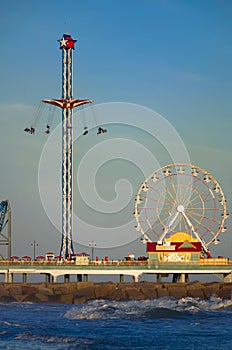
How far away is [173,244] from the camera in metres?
110

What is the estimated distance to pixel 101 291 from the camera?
92.1 meters

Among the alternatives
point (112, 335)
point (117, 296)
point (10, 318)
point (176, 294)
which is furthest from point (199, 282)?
point (112, 335)

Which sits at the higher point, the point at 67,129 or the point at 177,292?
the point at 67,129

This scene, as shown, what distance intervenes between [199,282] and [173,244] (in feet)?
43.6

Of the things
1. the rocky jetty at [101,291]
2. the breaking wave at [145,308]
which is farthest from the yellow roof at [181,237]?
the breaking wave at [145,308]

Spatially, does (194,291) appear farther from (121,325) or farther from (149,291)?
(121,325)

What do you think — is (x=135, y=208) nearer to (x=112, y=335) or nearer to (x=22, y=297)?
(x=22, y=297)

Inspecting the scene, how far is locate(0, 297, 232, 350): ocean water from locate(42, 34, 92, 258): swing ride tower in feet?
94.2

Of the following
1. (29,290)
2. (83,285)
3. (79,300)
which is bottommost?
(79,300)

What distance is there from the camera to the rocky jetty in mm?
90812

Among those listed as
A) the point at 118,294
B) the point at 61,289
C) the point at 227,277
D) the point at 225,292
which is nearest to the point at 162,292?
the point at 118,294

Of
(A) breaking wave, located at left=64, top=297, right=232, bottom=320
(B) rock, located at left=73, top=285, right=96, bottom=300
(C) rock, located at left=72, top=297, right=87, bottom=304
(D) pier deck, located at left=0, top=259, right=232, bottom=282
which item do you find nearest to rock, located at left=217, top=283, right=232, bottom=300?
(A) breaking wave, located at left=64, top=297, right=232, bottom=320

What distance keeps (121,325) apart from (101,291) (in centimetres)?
2717

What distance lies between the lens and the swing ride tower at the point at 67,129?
378 feet
